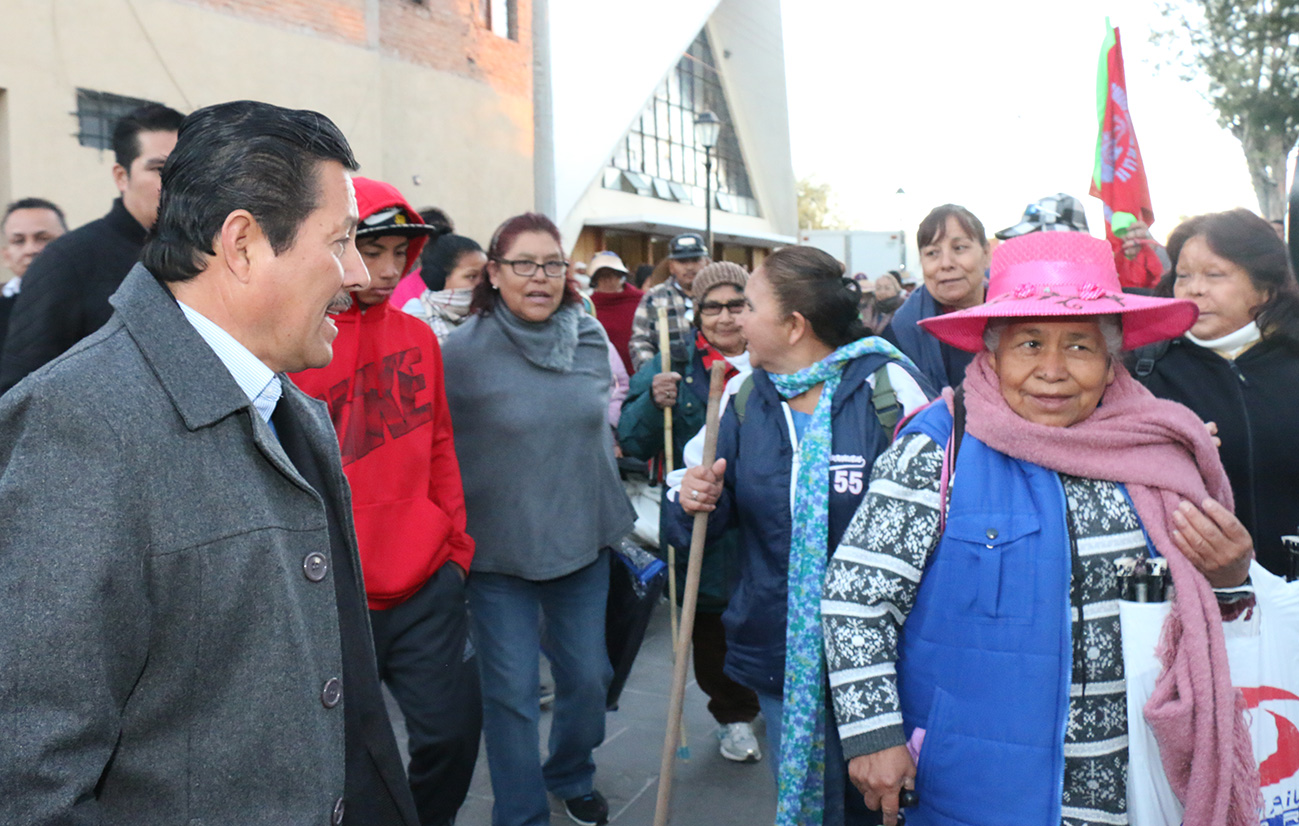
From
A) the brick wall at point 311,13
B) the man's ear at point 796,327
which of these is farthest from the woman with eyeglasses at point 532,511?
the brick wall at point 311,13

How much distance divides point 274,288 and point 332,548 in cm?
48

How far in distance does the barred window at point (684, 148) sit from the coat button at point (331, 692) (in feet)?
76.5

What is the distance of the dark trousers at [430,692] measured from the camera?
10.2 ft

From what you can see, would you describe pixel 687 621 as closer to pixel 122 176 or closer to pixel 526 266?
pixel 526 266

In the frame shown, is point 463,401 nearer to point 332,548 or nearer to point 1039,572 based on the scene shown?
point 332,548

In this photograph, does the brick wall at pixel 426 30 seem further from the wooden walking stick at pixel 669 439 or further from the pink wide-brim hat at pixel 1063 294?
the pink wide-brim hat at pixel 1063 294

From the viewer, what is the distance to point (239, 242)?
1521 millimetres

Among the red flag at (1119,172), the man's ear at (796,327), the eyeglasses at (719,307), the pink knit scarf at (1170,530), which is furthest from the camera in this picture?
the red flag at (1119,172)

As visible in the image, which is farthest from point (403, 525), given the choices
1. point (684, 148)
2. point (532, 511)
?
point (684, 148)

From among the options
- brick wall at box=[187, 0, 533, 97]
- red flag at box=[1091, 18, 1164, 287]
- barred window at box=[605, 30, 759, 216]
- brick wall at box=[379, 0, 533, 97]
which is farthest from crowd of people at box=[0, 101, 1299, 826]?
barred window at box=[605, 30, 759, 216]

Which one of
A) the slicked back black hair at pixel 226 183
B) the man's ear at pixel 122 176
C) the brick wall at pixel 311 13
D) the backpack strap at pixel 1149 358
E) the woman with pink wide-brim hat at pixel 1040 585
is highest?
the brick wall at pixel 311 13

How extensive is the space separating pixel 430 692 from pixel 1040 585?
1.85 m

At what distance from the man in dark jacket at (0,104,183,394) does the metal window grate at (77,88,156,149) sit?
8184 millimetres

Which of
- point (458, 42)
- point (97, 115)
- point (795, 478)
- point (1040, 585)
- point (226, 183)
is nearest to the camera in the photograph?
point (226, 183)
